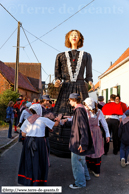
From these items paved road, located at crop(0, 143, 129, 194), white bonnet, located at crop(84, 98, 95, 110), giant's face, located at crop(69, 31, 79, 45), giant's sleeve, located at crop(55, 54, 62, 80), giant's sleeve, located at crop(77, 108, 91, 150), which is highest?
giant's face, located at crop(69, 31, 79, 45)

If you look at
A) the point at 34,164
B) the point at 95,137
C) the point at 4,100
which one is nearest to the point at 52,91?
the point at 4,100

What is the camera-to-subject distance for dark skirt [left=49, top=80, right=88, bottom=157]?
529 centimetres

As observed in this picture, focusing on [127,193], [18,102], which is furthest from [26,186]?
[18,102]

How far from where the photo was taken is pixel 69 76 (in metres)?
5.53

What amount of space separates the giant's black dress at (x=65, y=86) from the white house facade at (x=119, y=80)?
820cm

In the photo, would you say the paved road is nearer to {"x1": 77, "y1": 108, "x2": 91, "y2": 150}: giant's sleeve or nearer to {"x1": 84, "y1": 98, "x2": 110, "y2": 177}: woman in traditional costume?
{"x1": 84, "y1": 98, "x2": 110, "y2": 177}: woman in traditional costume

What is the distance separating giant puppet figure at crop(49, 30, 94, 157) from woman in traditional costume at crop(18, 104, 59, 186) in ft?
6.00

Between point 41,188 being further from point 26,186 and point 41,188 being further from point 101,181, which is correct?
point 101,181

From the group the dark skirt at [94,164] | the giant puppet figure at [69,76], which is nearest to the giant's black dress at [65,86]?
the giant puppet figure at [69,76]

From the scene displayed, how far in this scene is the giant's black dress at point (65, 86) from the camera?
538cm

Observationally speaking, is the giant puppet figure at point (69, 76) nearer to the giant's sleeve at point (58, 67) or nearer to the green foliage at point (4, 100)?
the giant's sleeve at point (58, 67)

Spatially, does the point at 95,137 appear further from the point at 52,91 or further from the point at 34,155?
the point at 52,91

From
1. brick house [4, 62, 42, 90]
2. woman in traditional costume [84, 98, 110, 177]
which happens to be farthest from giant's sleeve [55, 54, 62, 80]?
brick house [4, 62, 42, 90]

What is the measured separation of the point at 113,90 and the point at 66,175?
1415 centimetres
